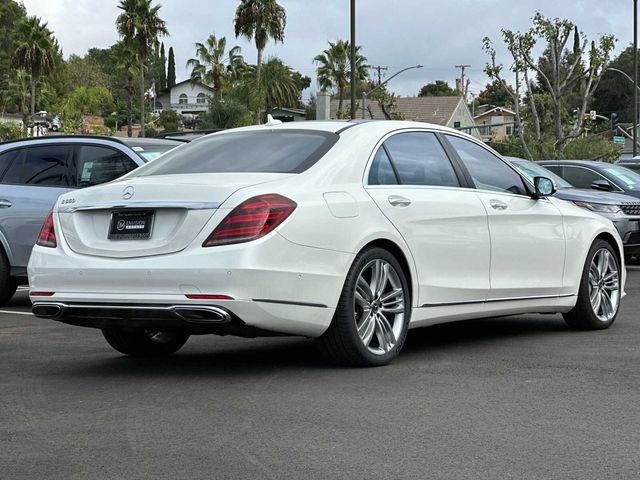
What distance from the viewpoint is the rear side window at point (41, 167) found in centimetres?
1202

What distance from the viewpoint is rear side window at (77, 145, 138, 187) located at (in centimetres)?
1189

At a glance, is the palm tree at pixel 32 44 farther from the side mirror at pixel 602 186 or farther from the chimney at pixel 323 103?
the side mirror at pixel 602 186

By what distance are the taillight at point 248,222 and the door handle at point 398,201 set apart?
1009 millimetres

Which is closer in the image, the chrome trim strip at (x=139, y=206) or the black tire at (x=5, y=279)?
the chrome trim strip at (x=139, y=206)

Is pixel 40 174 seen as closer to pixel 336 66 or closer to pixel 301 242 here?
pixel 301 242

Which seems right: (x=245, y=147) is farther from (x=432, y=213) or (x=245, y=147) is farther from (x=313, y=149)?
(x=432, y=213)

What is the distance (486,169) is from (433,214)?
1.07m

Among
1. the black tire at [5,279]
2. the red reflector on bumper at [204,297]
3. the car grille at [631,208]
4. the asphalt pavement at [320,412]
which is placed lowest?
the black tire at [5,279]

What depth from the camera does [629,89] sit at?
394ft

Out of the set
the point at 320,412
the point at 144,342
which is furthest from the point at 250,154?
the point at 320,412

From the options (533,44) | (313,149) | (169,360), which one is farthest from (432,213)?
(533,44)

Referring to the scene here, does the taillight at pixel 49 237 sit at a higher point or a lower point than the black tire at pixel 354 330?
higher

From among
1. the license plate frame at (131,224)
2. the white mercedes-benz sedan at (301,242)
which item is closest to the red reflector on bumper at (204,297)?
the white mercedes-benz sedan at (301,242)

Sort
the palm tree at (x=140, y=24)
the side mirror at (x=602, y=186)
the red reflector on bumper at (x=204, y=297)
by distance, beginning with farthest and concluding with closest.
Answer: the palm tree at (x=140, y=24) → the side mirror at (x=602, y=186) → the red reflector on bumper at (x=204, y=297)
